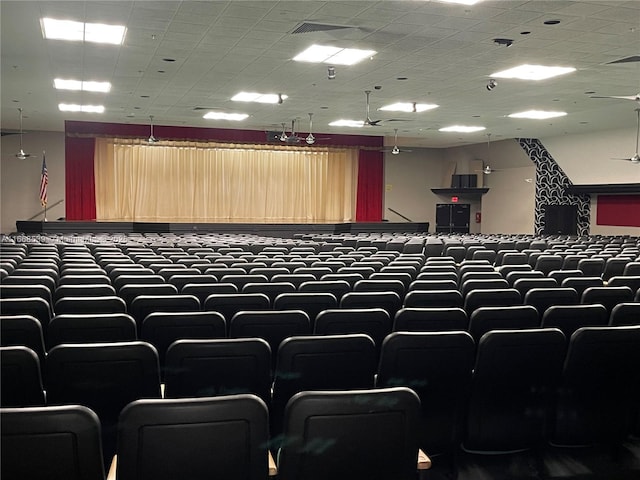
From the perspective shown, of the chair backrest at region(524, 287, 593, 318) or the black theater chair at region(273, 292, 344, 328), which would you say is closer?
the black theater chair at region(273, 292, 344, 328)

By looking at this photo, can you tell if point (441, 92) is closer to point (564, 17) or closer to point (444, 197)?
point (564, 17)

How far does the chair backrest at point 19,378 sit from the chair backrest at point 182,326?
1.11 m

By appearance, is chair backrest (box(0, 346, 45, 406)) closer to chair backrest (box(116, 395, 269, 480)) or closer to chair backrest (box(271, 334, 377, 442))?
chair backrest (box(116, 395, 269, 480))

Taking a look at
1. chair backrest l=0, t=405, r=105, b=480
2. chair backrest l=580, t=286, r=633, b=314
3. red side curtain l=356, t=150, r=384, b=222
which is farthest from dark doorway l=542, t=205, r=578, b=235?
chair backrest l=0, t=405, r=105, b=480

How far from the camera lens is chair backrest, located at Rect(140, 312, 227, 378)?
12.7ft

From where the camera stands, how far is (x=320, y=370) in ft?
10.3

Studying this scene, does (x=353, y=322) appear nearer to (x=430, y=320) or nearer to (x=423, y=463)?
(x=430, y=320)

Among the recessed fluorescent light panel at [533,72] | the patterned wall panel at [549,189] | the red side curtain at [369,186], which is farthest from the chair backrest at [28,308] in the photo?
the red side curtain at [369,186]

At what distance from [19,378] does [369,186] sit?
2661cm

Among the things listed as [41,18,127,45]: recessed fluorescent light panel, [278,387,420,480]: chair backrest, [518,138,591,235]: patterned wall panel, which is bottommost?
[278,387,420,480]: chair backrest

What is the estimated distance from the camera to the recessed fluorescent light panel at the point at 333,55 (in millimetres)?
11141

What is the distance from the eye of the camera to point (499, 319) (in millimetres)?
4258

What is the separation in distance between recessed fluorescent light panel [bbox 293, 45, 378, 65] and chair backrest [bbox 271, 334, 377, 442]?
28.6 ft

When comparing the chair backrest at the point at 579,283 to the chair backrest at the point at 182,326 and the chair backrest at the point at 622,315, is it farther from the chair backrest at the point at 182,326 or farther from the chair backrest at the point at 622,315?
the chair backrest at the point at 182,326
